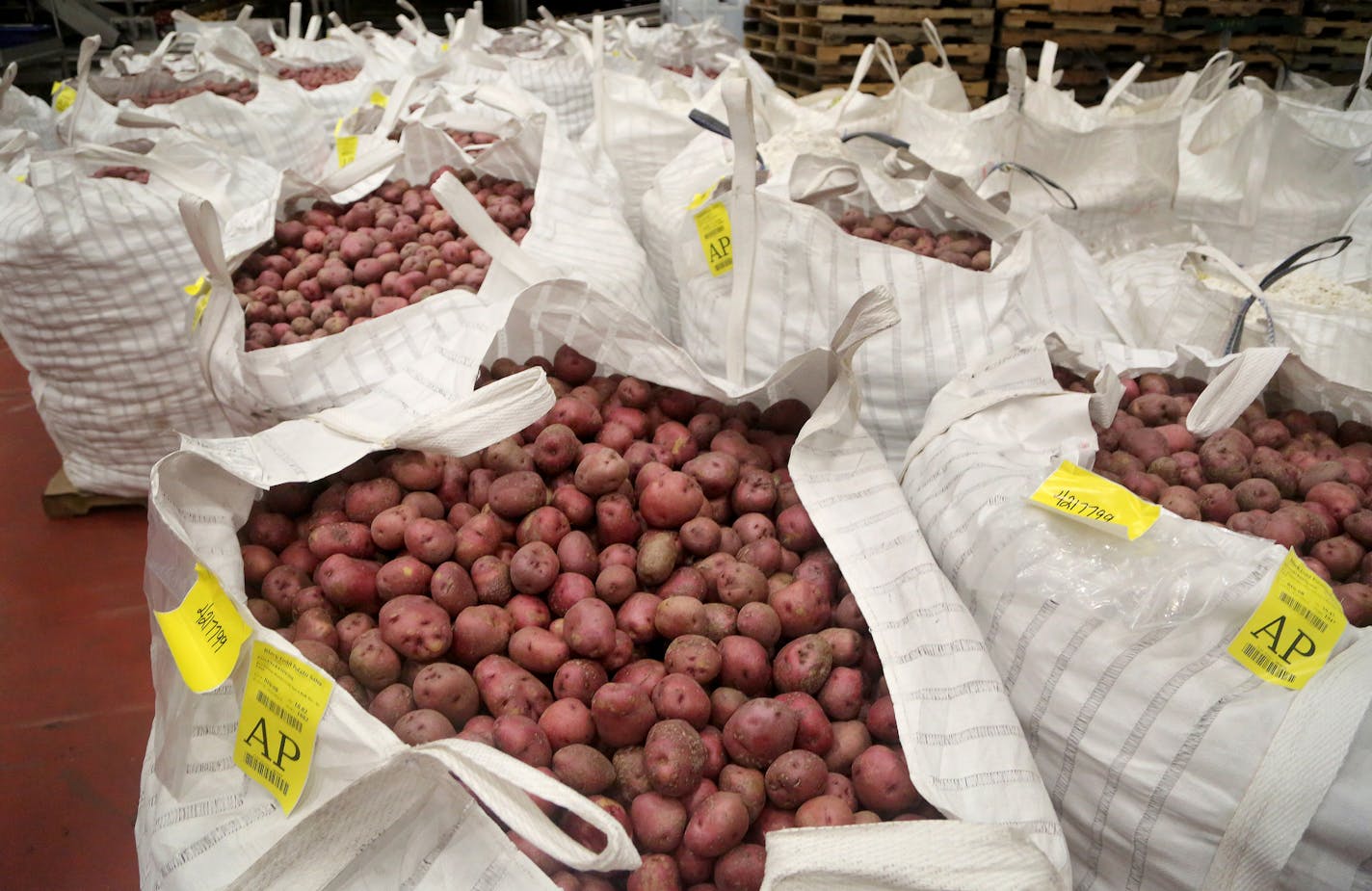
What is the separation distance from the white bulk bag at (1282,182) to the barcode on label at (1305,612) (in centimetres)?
188

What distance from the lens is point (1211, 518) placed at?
1.16 metres

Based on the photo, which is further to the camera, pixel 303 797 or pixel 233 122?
pixel 233 122

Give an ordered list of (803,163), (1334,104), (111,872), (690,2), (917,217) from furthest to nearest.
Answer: (690,2)
(1334,104)
(917,217)
(803,163)
(111,872)

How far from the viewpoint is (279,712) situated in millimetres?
801

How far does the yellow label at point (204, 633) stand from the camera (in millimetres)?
855

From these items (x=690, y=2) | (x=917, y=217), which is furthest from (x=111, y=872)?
(x=690, y=2)

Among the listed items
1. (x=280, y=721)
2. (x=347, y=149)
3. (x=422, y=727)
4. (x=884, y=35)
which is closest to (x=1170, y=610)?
(x=422, y=727)

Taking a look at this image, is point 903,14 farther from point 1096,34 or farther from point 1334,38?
point 1334,38

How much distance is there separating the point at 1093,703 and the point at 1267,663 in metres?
0.16

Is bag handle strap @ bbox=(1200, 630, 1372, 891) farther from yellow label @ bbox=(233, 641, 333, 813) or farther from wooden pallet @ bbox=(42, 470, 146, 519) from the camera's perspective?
wooden pallet @ bbox=(42, 470, 146, 519)

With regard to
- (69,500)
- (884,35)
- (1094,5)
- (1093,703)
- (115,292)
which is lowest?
(69,500)

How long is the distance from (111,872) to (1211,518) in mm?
1986

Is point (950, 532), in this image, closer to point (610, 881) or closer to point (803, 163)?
point (610, 881)

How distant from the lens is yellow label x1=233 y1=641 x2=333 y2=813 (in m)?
0.77
